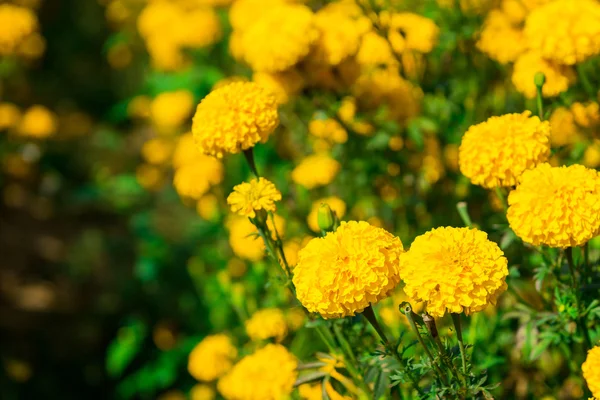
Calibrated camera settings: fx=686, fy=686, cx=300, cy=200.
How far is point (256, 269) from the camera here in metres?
2.55

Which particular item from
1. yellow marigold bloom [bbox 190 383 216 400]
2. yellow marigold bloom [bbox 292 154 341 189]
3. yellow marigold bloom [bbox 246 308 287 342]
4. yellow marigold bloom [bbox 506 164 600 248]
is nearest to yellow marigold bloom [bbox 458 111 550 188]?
yellow marigold bloom [bbox 506 164 600 248]

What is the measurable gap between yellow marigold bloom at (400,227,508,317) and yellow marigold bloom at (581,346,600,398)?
22 cm

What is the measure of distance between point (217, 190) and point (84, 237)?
156 centimetres

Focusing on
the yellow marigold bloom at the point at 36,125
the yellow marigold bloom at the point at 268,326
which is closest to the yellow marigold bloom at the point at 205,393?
the yellow marigold bloom at the point at 268,326

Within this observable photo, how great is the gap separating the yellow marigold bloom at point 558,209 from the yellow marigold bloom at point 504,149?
4.9 inches

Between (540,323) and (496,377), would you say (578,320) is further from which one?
(496,377)

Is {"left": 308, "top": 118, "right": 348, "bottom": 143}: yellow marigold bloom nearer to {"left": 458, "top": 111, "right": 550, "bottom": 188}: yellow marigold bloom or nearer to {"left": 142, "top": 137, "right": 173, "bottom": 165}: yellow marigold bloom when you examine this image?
{"left": 458, "top": 111, "right": 550, "bottom": 188}: yellow marigold bloom

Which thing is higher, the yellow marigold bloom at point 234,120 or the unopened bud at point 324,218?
the yellow marigold bloom at point 234,120

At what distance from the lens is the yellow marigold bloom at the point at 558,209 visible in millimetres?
1264

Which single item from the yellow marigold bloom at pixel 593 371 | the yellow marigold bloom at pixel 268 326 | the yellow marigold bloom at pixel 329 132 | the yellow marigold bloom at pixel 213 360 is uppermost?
the yellow marigold bloom at pixel 329 132

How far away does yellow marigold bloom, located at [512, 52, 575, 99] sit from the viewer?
1.81 m

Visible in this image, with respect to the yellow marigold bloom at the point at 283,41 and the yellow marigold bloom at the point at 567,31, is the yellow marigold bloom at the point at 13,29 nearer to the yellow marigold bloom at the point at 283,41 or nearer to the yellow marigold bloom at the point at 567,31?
the yellow marigold bloom at the point at 283,41

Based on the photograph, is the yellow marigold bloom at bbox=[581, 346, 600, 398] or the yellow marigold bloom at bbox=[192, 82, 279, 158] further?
the yellow marigold bloom at bbox=[192, 82, 279, 158]

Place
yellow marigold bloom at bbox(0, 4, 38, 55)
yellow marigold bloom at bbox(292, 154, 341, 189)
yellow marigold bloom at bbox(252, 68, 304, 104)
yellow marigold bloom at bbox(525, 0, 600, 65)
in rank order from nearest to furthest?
yellow marigold bloom at bbox(525, 0, 600, 65)
yellow marigold bloom at bbox(252, 68, 304, 104)
yellow marigold bloom at bbox(292, 154, 341, 189)
yellow marigold bloom at bbox(0, 4, 38, 55)
